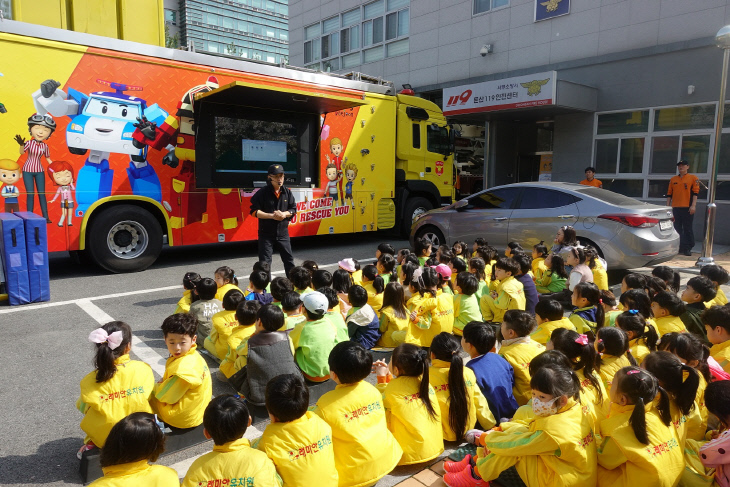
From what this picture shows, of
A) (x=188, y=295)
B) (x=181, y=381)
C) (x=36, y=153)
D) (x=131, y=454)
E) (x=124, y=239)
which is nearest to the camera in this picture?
Answer: (x=131, y=454)

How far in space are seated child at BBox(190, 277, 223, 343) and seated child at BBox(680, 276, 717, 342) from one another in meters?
4.12

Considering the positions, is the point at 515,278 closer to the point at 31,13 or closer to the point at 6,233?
the point at 6,233

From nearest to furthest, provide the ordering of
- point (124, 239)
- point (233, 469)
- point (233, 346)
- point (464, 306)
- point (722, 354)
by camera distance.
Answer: point (233, 469)
point (722, 354)
point (233, 346)
point (464, 306)
point (124, 239)

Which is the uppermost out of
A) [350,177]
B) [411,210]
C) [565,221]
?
[350,177]

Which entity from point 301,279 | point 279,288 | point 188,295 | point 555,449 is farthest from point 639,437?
point 188,295

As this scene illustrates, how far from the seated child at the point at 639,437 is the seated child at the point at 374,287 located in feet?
9.41

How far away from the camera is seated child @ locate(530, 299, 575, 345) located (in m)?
4.02

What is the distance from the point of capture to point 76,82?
7246 millimetres

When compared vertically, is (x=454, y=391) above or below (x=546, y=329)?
below

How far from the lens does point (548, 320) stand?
4.11 m

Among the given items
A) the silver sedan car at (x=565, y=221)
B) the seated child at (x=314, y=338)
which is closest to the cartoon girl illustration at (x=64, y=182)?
the seated child at (x=314, y=338)

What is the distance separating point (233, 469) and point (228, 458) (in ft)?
0.16

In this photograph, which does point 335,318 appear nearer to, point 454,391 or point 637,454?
point 454,391

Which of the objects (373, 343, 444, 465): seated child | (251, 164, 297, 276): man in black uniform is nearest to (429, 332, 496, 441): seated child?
(373, 343, 444, 465): seated child
